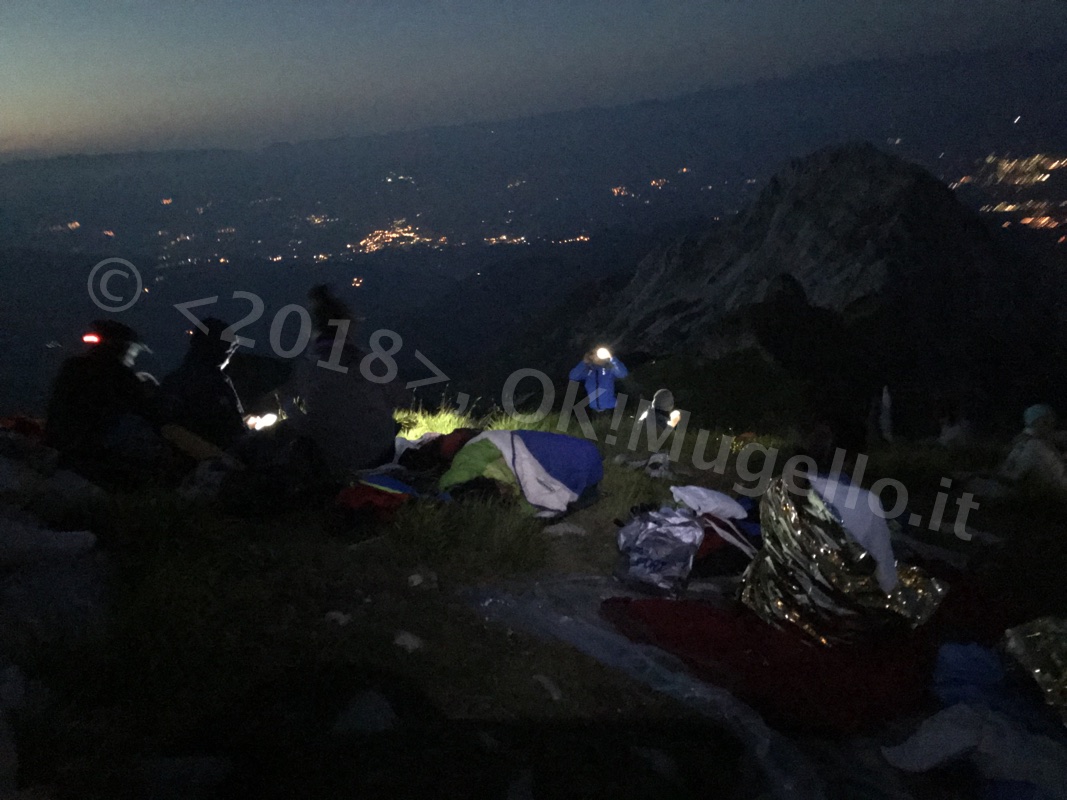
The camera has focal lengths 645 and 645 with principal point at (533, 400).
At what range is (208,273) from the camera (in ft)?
201

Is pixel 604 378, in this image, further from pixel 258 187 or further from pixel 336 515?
pixel 258 187

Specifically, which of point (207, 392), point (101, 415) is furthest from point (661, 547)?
point (101, 415)

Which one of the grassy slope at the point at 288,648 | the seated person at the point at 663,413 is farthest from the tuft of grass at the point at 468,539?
the seated person at the point at 663,413

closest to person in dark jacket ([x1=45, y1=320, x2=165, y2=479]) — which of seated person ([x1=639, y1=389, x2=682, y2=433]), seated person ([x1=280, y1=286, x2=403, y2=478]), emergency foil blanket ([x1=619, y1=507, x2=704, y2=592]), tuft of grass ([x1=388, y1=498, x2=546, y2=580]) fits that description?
seated person ([x1=280, y1=286, x2=403, y2=478])

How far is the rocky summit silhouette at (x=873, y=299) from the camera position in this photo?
56.0 ft

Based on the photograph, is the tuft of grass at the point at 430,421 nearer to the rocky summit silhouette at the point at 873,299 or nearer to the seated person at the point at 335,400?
the seated person at the point at 335,400

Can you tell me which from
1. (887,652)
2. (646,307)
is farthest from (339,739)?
(646,307)

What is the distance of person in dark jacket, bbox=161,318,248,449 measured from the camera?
201 inches

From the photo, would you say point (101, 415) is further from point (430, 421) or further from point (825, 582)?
point (825, 582)

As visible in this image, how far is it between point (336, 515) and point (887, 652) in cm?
321

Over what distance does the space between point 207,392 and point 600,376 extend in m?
5.30

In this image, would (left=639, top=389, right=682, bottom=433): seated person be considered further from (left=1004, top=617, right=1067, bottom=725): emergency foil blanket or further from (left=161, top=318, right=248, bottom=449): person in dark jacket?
(left=1004, top=617, right=1067, bottom=725): emergency foil blanket

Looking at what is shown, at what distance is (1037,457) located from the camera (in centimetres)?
607

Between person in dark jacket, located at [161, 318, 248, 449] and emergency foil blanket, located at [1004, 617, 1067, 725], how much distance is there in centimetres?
Answer: 516
